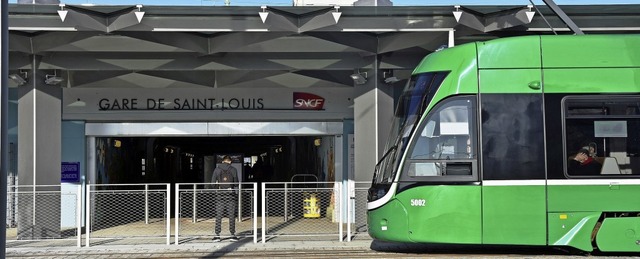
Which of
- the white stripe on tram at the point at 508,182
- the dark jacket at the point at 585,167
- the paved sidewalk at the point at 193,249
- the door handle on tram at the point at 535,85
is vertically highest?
the door handle on tram at the point at 535,85

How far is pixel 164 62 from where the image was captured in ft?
56.0

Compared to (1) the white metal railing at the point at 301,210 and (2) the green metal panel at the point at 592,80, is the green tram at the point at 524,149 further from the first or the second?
(1) the white metal railing at the point at 301,210

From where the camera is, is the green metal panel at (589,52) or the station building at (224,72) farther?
the station building at (224,72)

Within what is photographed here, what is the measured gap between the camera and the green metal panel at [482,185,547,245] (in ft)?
37.0

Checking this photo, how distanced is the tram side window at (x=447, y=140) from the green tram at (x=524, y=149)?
14 millimetres

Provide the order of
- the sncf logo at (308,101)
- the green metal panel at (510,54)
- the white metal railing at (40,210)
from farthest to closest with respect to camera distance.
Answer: the sncf logo at (308,101)
the white metal railing at (40,210)
the green metal panel at (510,54)

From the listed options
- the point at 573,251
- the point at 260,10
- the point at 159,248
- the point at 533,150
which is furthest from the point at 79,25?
the point at 573,251

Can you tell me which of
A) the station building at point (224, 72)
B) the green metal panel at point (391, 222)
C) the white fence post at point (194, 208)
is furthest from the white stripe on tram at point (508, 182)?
the white fence post at point (194, 208)

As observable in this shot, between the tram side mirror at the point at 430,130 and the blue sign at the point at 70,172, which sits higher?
the tram side mirror at the point at 430,130

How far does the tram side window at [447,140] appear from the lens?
11.4 m

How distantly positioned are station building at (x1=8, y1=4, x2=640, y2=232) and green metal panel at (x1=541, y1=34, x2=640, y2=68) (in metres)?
2.61

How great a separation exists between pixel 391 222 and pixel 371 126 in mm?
5593

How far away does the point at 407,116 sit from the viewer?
11766mm

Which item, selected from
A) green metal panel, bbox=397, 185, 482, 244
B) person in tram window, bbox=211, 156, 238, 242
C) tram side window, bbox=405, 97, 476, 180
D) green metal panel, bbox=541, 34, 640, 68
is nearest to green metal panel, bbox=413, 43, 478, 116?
tram side window, bbox=405, 97, 476, 180
